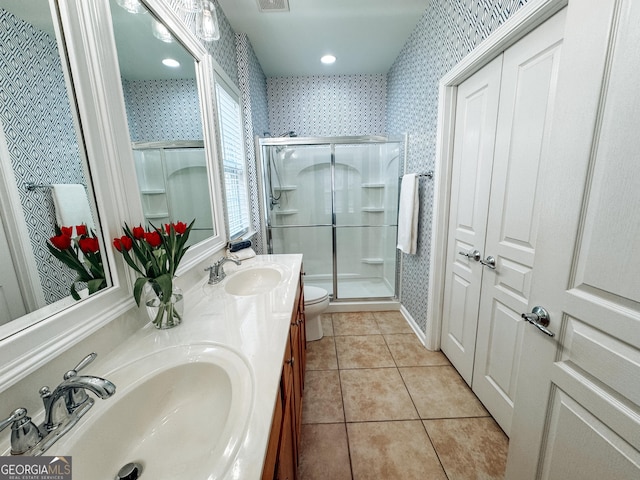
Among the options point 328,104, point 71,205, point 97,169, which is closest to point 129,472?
point 71,205

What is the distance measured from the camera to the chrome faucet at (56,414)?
1.45 ft

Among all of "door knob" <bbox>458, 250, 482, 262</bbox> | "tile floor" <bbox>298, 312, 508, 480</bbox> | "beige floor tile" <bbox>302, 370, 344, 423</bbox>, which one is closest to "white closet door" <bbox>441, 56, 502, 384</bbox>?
"door knob" <bbox>458, 250, 482, 262</bbox>

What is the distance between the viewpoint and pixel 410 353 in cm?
206

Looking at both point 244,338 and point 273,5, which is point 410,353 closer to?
point 244,338

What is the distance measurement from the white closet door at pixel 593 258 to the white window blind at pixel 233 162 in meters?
1.82

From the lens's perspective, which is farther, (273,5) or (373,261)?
(373,261)

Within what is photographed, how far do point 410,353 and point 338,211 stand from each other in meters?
1.79

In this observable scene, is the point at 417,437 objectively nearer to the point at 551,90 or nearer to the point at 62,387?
the point at 62,387

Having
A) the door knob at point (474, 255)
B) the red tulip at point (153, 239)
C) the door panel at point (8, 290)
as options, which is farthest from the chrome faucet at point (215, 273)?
the door knob at point (474, 255)

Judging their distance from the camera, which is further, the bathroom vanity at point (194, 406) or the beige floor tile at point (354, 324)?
the beige floor tile at point (354, 324)

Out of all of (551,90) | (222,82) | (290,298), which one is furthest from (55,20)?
(551,90)

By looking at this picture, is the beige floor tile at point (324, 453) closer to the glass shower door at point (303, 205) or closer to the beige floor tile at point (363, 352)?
the beige floor tile at point (363, 352)

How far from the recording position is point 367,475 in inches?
46.9

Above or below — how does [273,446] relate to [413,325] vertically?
above
